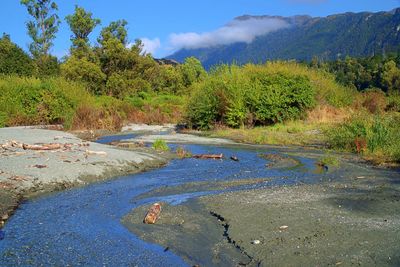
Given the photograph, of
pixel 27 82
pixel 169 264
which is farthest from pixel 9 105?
pixel 169 264

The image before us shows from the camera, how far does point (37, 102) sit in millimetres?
44344

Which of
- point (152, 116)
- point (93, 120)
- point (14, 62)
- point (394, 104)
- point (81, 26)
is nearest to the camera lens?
point (93, 120)

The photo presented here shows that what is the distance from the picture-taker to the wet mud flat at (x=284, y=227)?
8.98 metres

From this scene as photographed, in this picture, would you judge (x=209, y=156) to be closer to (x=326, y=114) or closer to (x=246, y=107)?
(x=246, y=107)

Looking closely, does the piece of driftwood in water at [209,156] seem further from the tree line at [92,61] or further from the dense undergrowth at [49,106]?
the tree line at [92,61]

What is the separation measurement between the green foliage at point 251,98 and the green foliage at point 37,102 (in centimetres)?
1137

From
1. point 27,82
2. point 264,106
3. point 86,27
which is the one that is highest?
point 86,27

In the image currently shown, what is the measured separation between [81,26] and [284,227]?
7386cm

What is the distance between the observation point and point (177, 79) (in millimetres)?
85562

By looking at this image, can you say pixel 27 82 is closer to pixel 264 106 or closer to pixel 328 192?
pixel 264 106

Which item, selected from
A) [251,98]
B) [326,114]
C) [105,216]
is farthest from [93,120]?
[105,216]

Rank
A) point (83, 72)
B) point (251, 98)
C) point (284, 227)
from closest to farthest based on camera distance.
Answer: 1. point (284, 227)
2. point (251, 98)
3. point (83, 72)

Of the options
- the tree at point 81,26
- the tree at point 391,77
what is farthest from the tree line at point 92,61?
the tree at point 391,77

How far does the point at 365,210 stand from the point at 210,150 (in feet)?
55.2
